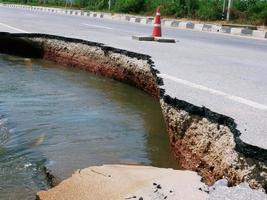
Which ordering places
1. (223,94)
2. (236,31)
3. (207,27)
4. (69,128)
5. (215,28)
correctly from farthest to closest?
(207,27)
(215,28)
(236,31)
(69,128)
(223,94)

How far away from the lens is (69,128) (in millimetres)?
4883

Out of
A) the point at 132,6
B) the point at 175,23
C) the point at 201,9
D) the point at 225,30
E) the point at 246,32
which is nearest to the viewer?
the point at 246,32

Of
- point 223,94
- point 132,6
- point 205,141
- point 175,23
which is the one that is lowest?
point 205,141

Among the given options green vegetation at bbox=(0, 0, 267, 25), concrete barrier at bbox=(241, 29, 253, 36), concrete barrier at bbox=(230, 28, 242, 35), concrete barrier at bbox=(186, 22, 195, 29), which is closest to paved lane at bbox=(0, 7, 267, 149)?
concrete barrier at bbox=(241, 29, 253, 36)

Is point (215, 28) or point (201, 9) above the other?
point (201, 9)

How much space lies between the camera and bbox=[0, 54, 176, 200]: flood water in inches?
151

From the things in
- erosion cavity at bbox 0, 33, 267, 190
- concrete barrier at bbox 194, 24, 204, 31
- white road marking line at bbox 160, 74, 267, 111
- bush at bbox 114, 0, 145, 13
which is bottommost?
erosion cavity at bbox 0, 33, 267, 190

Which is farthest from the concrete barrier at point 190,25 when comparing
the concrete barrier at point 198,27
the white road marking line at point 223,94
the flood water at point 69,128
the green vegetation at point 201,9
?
the white road marking line at point 223,94

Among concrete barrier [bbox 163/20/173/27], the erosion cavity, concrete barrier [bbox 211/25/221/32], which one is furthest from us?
concrete barrier [bbox 163/20/173/27]

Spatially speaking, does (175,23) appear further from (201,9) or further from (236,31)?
(236,31)

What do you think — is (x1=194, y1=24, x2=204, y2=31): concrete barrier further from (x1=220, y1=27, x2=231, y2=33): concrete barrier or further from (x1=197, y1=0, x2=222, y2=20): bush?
(x1=197, y1=0, x2=222, y2=20): bush

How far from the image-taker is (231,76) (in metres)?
5.80

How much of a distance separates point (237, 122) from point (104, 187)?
108cm

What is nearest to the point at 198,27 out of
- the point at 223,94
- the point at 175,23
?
the point at 175,23
